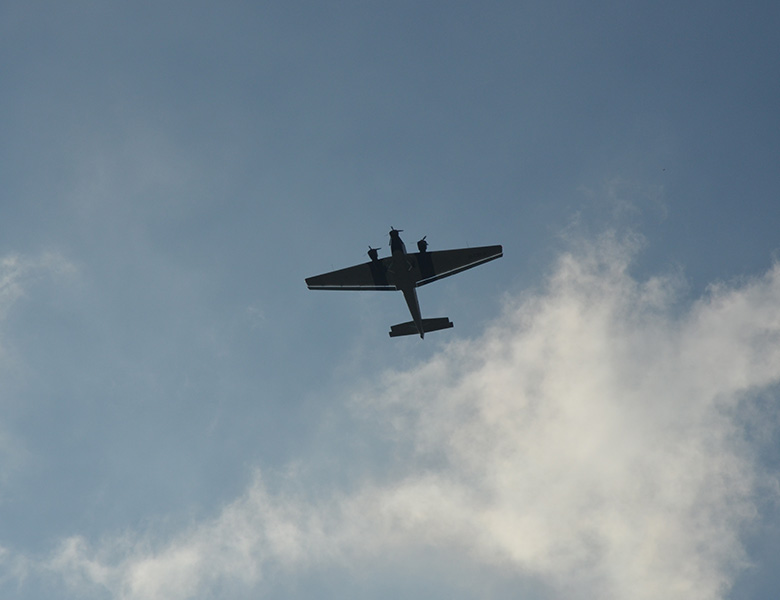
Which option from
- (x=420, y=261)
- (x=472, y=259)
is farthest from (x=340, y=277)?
(x=472, y=259)

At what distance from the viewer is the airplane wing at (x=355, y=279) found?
7469 centimetres

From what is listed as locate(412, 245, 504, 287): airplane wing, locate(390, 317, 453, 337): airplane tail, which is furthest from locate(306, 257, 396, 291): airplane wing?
locate(390, 317, 453, 337): airplane tail

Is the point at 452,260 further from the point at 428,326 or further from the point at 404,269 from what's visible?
the point at 428,326

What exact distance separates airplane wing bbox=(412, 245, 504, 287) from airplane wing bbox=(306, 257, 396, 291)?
12.1 feet

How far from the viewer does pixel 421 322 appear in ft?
258

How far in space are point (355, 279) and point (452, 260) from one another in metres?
10.0

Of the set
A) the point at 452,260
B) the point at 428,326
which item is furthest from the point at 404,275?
the point at 428,326

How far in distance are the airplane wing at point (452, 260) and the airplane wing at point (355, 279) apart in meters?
3.69

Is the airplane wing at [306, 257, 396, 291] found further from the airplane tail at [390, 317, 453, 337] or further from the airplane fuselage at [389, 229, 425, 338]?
the airplane tail at [390, 317, 453, 337]

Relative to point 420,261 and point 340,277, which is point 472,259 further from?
point 340,277

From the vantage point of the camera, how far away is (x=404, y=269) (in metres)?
73.8

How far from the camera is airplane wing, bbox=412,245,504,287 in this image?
7400 centimetres

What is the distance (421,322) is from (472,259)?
9.10 meters

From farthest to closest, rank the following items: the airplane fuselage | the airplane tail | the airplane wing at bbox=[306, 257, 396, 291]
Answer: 1. the airplane tail
2. the airplane wing at bbox=[306, 257, 396, 291]
3. the airplane fuselage
